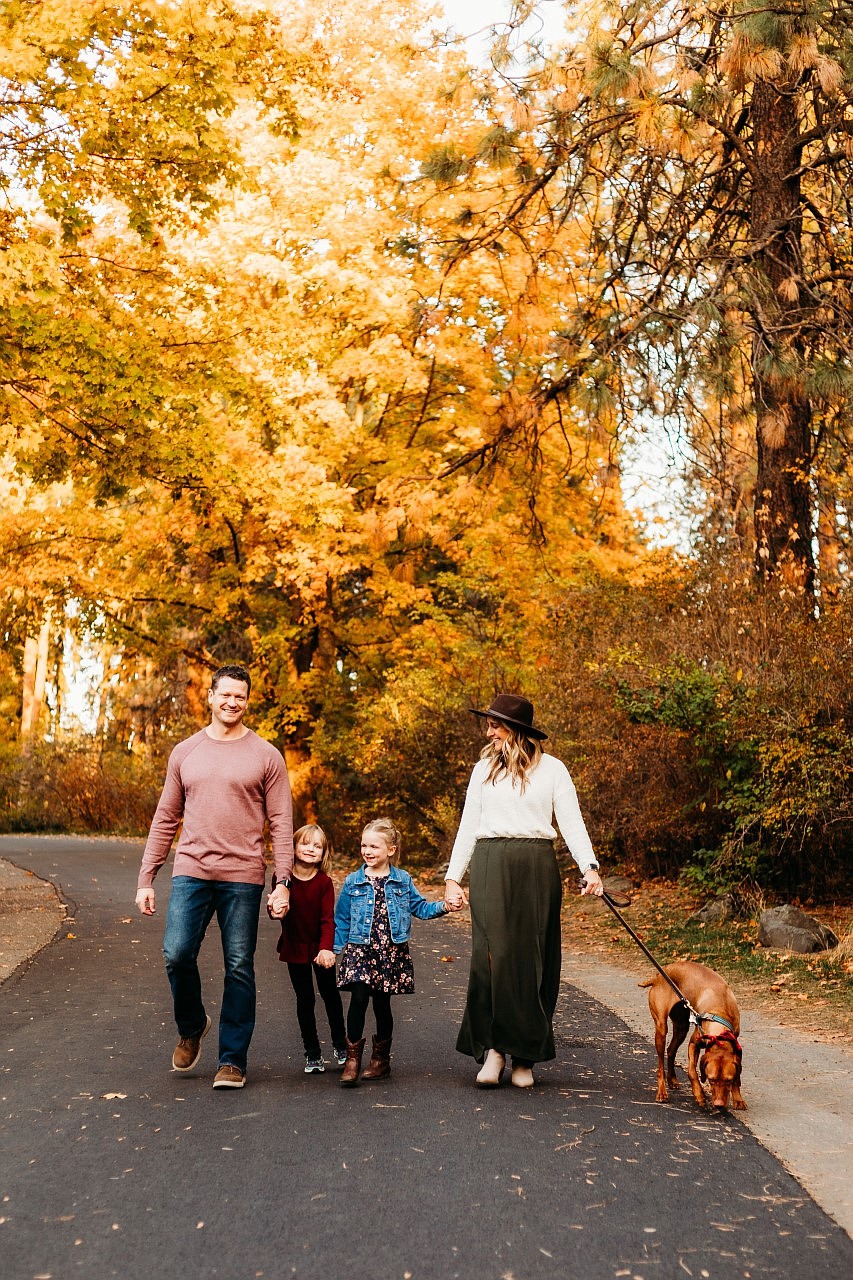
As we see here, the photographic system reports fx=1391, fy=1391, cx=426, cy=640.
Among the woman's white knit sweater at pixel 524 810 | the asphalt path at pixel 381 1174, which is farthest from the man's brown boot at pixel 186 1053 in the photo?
the woman's white knit sweater at pixel 524 810

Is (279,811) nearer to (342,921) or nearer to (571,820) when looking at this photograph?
(342,921)

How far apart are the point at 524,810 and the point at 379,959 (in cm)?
98

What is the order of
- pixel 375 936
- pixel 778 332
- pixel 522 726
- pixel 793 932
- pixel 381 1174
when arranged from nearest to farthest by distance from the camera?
pixel 381 1174
pixel 375 936
pixel 522 726
pixel 793 932
pixel 778 332

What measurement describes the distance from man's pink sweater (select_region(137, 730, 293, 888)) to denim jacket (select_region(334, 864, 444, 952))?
0.38 meters

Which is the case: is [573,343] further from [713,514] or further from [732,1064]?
[732,1064]

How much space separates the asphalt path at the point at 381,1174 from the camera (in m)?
4.17

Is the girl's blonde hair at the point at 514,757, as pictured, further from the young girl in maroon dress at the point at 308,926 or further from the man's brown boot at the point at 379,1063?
the man's brown boot at the point at 379,1063

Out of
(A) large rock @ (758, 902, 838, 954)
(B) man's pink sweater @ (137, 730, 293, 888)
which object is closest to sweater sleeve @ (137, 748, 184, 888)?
(B) man's pink sweater @ (137, 730, 293, 888)

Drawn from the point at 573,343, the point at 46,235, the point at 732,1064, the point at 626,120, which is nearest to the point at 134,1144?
the point at 732,1064

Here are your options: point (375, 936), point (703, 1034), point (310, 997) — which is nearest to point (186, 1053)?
point (310, 997)

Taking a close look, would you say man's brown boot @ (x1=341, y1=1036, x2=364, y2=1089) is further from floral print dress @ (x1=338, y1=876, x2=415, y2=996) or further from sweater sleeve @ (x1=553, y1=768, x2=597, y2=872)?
sweater sleeve @ (x1=553, y1=768, x2=597, y2=872)

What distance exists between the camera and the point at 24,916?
14133mm

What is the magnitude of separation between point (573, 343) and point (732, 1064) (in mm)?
10308

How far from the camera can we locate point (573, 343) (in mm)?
14969
